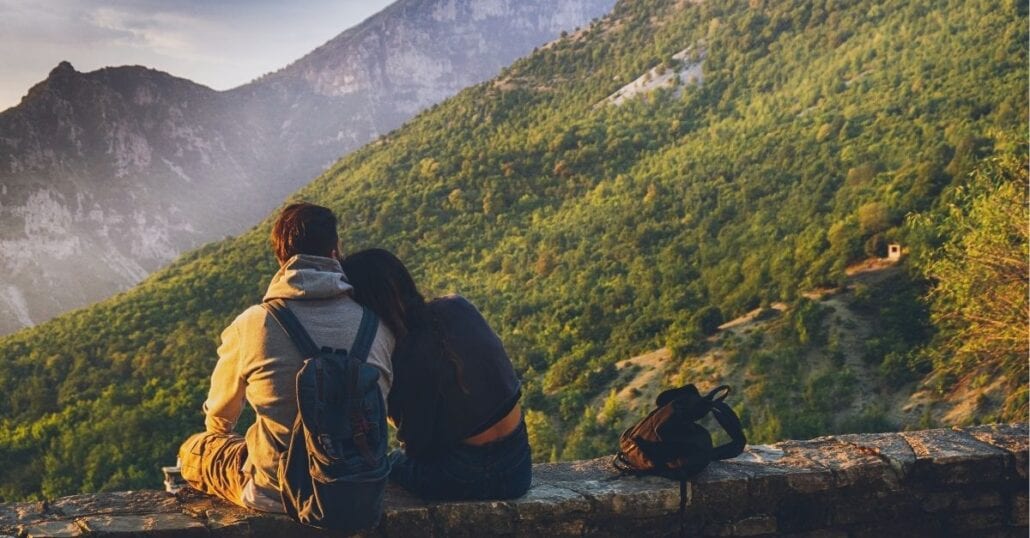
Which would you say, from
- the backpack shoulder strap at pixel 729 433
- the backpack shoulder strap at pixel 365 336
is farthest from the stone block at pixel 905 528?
the backpack shoulder strap at pixel 365 336

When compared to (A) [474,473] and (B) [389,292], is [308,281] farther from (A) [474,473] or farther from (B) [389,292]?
(A) [474,473]

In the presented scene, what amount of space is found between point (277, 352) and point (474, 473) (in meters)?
0.87

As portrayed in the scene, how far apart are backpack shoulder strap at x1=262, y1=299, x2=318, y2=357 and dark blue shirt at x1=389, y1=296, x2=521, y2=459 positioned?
363 mm

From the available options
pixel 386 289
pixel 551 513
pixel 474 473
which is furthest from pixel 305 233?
pixel 551 513

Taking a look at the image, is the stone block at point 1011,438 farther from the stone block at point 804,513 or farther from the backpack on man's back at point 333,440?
the backpack on man's back at point 333,440

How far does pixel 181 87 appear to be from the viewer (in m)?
177

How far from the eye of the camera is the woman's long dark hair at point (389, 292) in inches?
121

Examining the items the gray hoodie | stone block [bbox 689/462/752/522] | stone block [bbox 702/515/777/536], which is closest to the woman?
the gray hoodie

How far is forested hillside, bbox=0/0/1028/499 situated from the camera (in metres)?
23.9

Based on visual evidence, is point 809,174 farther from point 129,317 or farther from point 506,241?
point 129,317

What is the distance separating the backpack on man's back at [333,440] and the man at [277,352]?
0.05 m

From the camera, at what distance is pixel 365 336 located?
291 centimetres

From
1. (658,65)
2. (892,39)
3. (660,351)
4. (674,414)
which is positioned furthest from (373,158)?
(674,414)

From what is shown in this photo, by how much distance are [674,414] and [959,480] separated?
1.32m
